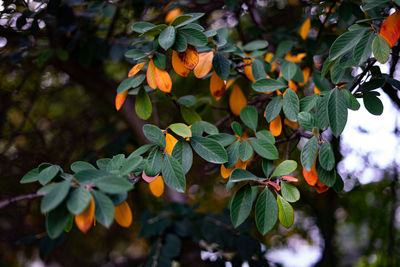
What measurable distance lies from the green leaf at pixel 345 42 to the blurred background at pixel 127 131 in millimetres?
440

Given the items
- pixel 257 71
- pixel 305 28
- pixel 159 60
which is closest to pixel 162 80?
pixel 159 60

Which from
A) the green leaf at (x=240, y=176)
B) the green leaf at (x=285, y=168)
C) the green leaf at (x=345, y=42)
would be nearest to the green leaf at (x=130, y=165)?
the green leaf at (x=240, y=176)

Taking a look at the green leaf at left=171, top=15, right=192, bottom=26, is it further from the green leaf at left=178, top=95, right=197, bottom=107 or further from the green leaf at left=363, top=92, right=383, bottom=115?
the green leaf at left=363, top=92, right=383, bottom=115

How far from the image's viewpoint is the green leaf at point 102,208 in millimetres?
450

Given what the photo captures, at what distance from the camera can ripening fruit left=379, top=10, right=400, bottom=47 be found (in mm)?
583

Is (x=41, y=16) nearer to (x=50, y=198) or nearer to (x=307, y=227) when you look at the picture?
(x=50, y=198)

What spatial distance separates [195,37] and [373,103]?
399mm

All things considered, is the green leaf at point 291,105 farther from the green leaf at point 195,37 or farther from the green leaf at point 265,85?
the green leaf at point 195,37

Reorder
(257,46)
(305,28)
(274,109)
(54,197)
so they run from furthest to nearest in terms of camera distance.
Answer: (305,28)
(257,46)
(274,109)
(54,197)

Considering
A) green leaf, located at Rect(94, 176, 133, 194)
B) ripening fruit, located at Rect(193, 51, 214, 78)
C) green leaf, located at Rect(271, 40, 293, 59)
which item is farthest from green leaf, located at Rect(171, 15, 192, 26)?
green leaf, located at Rect(271, 40, 293, 59)

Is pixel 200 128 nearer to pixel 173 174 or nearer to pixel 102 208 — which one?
Answer: pixel 173 174

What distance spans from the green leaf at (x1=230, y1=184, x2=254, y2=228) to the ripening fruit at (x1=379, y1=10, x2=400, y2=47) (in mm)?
375

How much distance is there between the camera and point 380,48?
560mm

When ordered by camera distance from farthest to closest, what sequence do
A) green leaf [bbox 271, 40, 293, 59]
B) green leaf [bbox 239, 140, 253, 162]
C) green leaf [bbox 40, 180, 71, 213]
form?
green leaf [bbox 271, 40, 293, 59] < green leaf [bbox 239, 140, 253, 162] < green leaf [bbox 40, 180, 71, 213]
